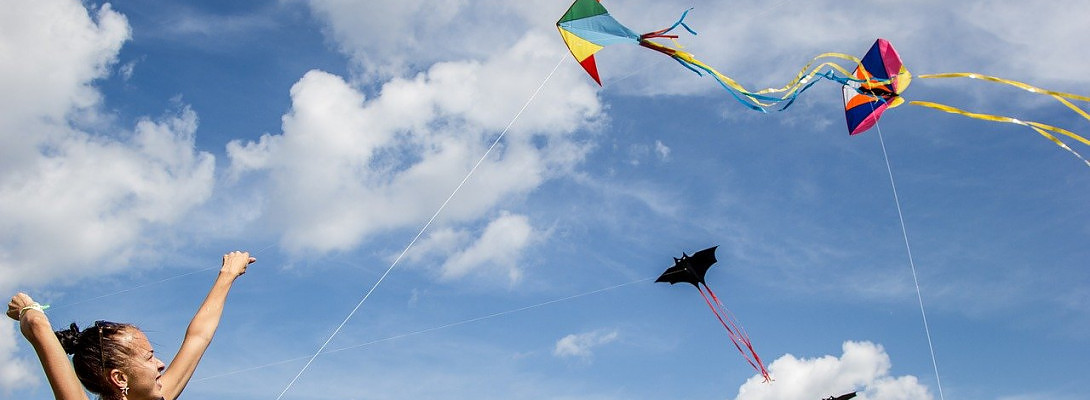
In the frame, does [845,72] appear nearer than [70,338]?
No

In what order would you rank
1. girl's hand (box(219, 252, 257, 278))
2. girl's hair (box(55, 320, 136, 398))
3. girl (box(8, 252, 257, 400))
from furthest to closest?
girl's hand (box(219, 252, 257, 278)) → girl's hair (box(55, 320, 136, 398)) → girl (box(8, 252, 257, 400))

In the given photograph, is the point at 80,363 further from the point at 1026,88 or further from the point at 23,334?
the point at 1026,88

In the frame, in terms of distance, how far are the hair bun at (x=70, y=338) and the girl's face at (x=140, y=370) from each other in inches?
5.5

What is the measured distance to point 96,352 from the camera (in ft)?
7.36

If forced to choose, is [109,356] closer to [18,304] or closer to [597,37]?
[18,304]

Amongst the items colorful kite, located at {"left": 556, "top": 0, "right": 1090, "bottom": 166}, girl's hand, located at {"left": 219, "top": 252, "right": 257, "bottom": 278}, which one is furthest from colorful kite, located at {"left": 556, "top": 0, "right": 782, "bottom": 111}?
girl's hand, located at {"left": 219, "top": 252, "right": 257, "bottom": 278}

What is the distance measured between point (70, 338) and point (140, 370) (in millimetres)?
220

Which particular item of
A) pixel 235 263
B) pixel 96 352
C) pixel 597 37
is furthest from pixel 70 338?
pixel 597 37

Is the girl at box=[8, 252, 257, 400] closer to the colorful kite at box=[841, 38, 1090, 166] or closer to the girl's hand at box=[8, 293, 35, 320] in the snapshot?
the girl's hand at box=[8, 293, 35, 320]

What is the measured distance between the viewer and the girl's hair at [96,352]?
224 cm

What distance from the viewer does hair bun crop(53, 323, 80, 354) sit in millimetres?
2262

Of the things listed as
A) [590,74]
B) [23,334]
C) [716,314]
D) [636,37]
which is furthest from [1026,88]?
[23,334]

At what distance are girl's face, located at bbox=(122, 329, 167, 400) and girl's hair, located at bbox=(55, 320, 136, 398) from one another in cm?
2

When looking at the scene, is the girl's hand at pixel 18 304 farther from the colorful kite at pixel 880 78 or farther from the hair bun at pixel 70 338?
the colorful kite at pixel 880 78
